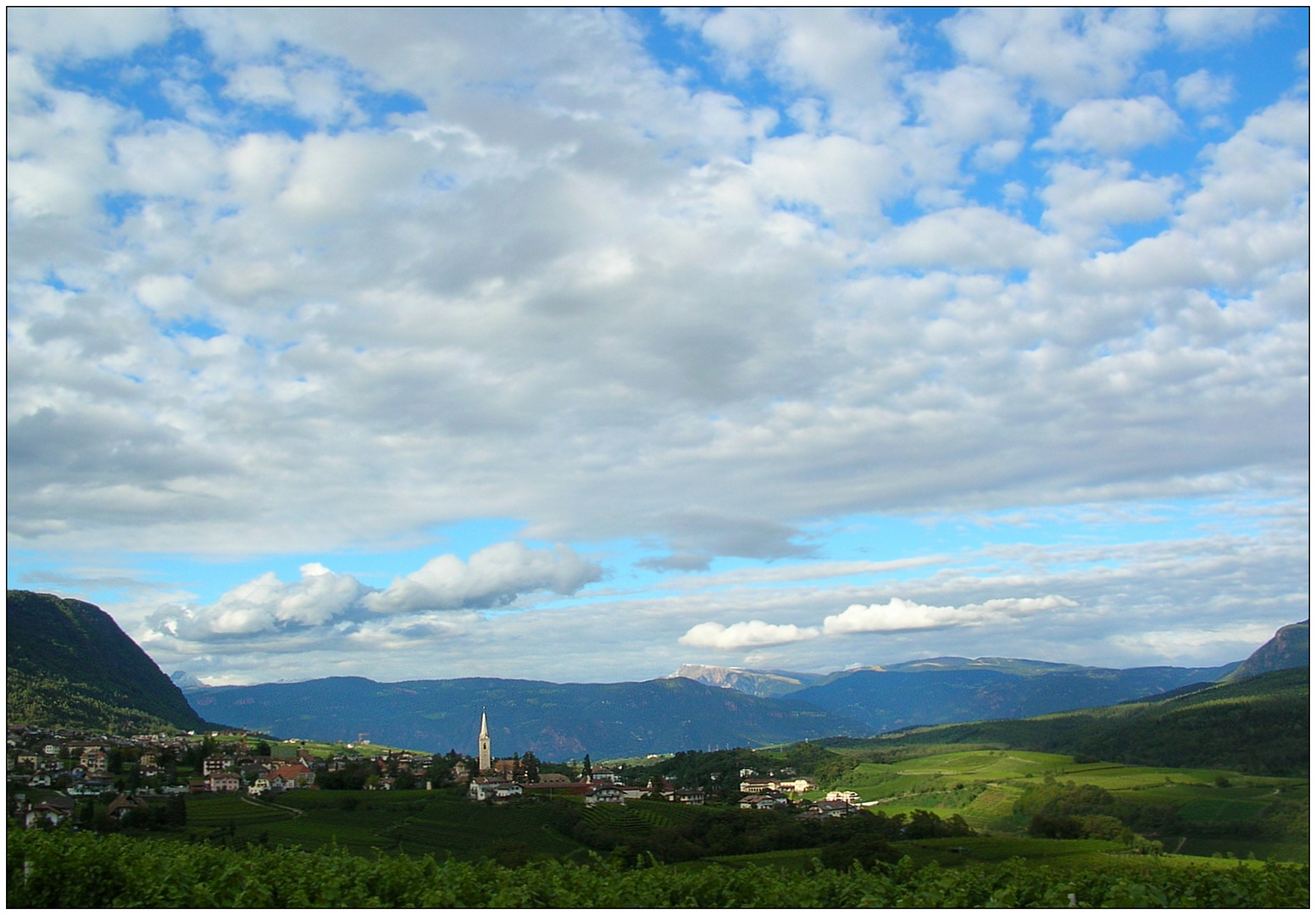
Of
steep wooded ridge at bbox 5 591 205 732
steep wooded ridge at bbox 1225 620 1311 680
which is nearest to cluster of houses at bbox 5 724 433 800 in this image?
steep wooded ridge at bbox 5 591 205 732

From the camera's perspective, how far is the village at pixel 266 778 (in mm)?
45312

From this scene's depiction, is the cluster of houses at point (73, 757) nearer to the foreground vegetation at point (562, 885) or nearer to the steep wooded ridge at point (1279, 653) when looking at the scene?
the foreground vegetation at point (562, 885)

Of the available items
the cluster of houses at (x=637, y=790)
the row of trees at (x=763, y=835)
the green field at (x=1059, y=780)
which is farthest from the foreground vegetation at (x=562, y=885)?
the cluster of houses at (x=637, y=790)

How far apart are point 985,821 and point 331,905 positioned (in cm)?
4802

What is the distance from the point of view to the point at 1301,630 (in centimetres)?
16188

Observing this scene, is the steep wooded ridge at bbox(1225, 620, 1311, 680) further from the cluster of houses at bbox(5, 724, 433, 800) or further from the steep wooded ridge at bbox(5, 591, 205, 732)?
the steep wooded ridge at bbox(5, 591, 205, 732)

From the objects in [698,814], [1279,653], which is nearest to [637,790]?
[698,814]

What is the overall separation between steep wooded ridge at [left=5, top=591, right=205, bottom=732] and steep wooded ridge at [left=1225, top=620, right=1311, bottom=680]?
184m

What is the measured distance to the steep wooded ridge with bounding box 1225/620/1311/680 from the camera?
164 metres

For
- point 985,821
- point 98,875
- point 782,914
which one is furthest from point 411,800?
point 782,914

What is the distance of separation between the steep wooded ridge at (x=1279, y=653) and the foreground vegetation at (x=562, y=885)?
187099 millimetres

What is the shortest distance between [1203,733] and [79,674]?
129113 mm

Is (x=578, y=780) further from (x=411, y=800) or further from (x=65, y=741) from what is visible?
(x=65, y=741)

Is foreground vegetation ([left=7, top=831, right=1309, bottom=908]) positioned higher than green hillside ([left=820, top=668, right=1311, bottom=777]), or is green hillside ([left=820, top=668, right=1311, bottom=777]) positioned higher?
foreground vegetation ([left=7, top=831, right=1309, bottom=908])
